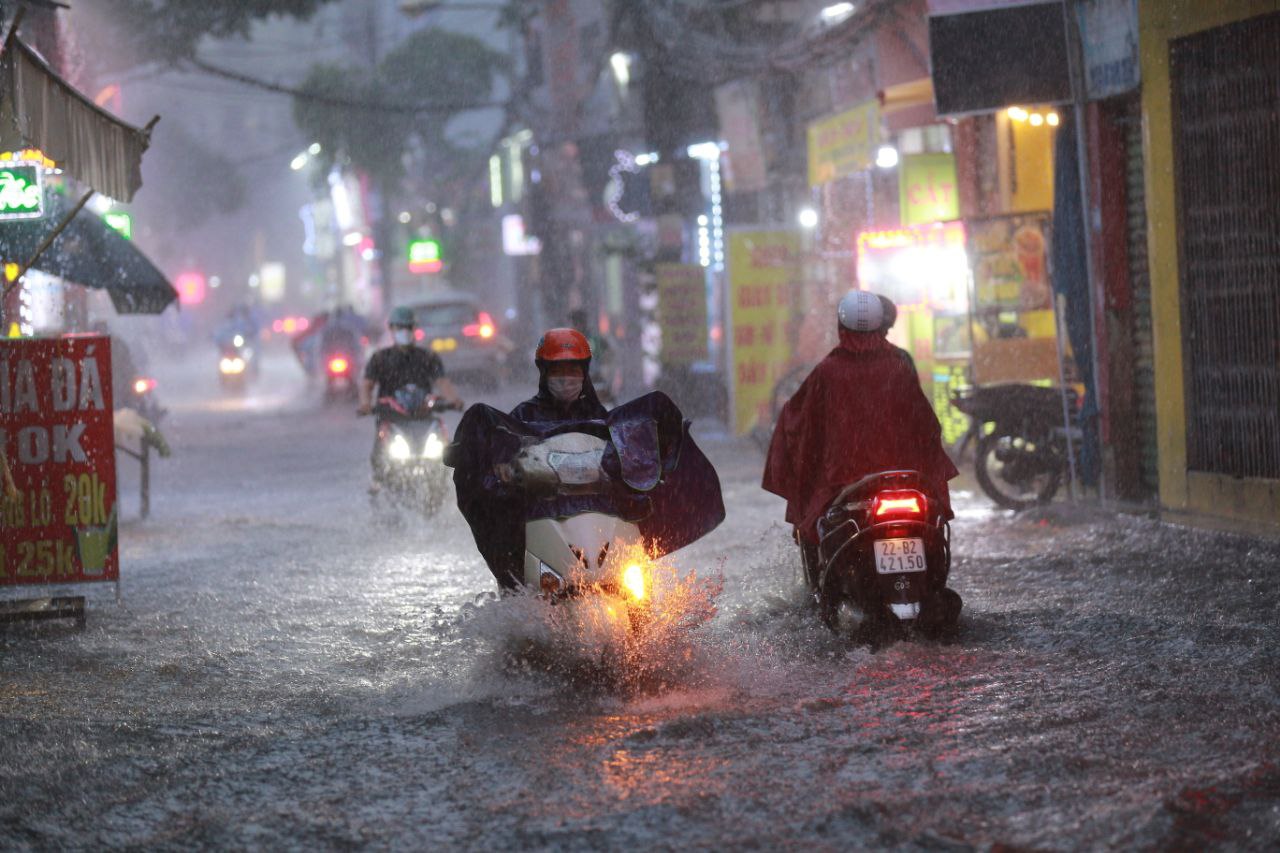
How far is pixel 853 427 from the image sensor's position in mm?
7648

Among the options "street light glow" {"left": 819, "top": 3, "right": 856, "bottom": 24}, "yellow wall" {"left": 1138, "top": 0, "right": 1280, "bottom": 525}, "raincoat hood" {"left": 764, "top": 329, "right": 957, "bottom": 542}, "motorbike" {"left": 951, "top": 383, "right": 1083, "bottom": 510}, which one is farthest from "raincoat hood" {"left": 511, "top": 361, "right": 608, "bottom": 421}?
"street light glow" {"left": 819, "top": 3, "right": 856, "bottom": 24}

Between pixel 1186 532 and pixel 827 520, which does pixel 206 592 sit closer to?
pixel 827 520

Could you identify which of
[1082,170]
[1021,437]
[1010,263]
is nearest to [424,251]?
[1010,263]

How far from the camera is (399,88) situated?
50250mm

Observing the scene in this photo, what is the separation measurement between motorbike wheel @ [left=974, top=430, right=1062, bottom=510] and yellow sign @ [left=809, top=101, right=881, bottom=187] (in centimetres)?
662

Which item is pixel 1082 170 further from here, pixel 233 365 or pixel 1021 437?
pixel 233 365

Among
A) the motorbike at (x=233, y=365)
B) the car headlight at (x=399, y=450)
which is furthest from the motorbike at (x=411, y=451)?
the motorbike at (x=233, y=365)

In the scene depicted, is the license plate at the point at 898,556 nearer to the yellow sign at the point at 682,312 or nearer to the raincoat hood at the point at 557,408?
the raincoat hood at the point at 557,408

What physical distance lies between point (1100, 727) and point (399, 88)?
1833 inches

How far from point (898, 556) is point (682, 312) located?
16.2 meters

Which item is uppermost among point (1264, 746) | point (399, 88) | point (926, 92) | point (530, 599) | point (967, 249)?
point (399, 88)

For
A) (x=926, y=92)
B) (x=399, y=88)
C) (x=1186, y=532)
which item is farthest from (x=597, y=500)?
(x=399, y=88)

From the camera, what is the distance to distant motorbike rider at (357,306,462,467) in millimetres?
13055

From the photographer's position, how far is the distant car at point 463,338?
33.9 metres
